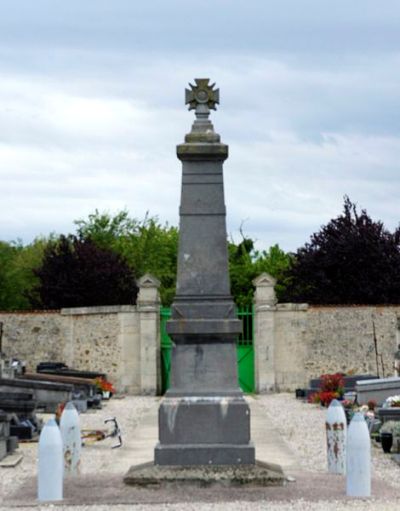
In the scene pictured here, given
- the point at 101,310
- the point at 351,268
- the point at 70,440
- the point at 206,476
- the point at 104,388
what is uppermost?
the point at 351,268

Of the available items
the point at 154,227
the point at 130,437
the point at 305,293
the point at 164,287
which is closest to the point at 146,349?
the point at 305,293

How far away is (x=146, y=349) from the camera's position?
29266mm

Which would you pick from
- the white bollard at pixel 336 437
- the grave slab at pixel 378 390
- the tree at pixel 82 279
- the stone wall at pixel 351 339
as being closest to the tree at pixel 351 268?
the stone wall at pixel 351 339

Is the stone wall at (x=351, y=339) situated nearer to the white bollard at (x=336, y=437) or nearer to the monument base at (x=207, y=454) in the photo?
the white bollard at (x=336, y=437)

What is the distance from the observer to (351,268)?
34375 millimetres

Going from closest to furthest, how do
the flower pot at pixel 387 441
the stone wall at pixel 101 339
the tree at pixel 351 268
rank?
the flower pot at pixel 387 441 < the stone wall at pixel 101 339 < the tree at pixel 351 268

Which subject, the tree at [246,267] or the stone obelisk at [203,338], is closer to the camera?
the stone obelisk at [203,338]

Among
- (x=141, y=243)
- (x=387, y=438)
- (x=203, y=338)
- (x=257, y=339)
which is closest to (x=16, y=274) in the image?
(x=141, y=243)

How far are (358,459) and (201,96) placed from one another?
4.42 m

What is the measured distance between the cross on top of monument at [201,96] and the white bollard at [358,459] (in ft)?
12.8

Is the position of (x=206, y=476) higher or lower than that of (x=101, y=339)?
lower

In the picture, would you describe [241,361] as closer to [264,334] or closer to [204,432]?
[264,334]

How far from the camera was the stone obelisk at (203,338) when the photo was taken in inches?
454

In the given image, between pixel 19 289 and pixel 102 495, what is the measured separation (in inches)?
1678
